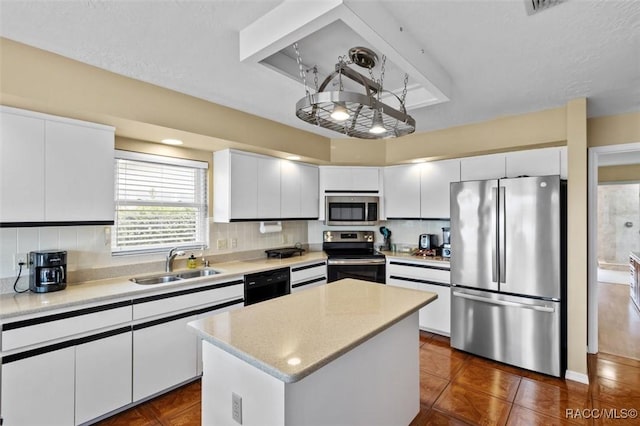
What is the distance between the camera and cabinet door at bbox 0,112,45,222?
1963 mm

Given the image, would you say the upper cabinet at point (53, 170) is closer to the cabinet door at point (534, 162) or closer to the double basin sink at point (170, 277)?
the double basin sink at point (170, 277)

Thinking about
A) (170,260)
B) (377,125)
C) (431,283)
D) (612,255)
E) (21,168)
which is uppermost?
(377,125)

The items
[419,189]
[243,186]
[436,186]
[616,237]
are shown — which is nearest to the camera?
[243,186]

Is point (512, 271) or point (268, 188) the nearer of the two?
point (512, 271)

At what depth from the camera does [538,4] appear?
4.98 ft

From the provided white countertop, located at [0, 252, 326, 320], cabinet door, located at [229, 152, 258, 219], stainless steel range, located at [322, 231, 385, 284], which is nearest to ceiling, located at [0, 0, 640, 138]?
cabinet door, located at [229, 152, 258, 219]

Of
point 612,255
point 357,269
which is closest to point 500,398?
point 357,269

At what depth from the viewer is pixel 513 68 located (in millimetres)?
2209

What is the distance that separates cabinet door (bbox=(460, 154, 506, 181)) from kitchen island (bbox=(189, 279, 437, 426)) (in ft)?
6.59

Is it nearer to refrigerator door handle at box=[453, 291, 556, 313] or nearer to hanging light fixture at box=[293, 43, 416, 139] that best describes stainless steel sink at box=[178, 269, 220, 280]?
hanging light fixture at box=[293, 43, 416, 139]

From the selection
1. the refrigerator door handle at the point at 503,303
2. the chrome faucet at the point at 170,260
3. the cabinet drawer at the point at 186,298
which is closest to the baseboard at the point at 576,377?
the refrigerator door handle at the point at 503,303

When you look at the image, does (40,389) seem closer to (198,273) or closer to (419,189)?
(198,273)

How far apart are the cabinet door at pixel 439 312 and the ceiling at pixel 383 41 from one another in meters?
2.20

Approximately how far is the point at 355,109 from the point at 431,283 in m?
2.82
